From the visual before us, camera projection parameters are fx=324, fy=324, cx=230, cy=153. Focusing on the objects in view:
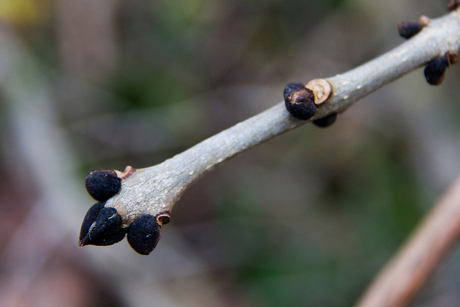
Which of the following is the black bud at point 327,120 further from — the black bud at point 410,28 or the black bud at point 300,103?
the black bud at point 410,28

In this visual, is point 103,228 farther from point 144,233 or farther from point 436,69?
point 436,69

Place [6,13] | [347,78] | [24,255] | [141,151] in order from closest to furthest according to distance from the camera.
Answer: [347,78], [6,13], [24,255], [141,151]

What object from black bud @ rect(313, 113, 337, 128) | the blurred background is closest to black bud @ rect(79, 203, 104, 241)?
black bud @ rect(313, 113, 337, 128)

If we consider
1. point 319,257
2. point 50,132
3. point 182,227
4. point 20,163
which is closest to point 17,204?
point 20,163

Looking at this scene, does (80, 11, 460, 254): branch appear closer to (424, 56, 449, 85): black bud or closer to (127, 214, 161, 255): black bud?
(127, 214, 161, 255): black bud

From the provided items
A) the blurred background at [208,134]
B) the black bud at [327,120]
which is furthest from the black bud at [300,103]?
the blurred background at [208,134]

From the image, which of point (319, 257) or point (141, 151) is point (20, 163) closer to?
point (141, 151)
